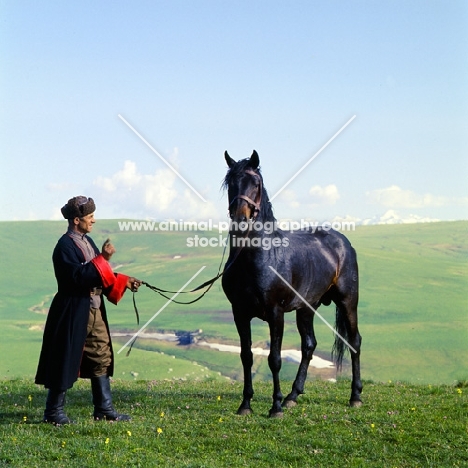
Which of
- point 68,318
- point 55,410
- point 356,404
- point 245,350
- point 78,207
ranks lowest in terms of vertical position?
point 55,410

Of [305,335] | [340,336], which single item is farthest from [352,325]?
[305,335]

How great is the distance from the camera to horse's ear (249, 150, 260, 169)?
897 cm

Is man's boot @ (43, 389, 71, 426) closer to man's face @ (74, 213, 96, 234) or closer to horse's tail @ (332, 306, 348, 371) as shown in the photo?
man's face @ (74, 213, 96, 234)

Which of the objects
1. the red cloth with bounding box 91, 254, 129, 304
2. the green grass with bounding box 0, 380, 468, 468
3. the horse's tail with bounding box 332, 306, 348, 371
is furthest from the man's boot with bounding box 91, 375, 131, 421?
the horse's tail with bounding box 332, 306, 348, 371

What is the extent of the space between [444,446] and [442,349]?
25.5 metres

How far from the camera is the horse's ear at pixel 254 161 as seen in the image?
897 cm

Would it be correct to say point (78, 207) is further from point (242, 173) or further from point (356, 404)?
point (356, 404)

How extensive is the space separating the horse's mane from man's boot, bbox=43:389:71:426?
11.5 feet

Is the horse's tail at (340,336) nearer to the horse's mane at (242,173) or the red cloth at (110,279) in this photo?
the horse's mane at (242,173)

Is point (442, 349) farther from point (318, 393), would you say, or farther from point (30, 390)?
point (30, 390)

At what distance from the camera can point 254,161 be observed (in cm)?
901

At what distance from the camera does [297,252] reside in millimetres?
10062

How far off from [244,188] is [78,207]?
214 centimetres

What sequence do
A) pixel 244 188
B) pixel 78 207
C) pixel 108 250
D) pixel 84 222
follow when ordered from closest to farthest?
1. pixel 108 250
2. pixel 78 207
3. pixel 84 222
4. pixel 244 188
